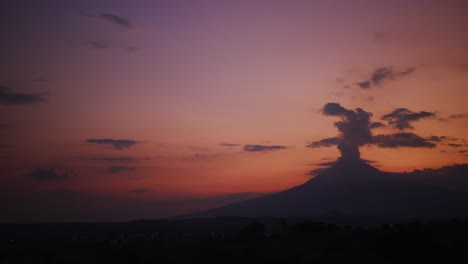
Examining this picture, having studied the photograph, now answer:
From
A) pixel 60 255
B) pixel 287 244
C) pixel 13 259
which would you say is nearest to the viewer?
pixel 13 259

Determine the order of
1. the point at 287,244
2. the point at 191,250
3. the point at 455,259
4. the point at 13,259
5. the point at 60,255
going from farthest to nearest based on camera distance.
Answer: the point at 287,244 → the point at 191,250 → the point at 60,255 → the point at 13,259 → the point at 455,259

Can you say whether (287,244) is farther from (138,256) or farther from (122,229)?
(122,229)

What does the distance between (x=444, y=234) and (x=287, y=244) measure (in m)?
14.3

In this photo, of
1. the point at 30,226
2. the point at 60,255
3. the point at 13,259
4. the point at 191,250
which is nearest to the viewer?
the point at 13,259

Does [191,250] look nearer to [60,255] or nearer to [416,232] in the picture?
[60,255]

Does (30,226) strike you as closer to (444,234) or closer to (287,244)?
(287,244)

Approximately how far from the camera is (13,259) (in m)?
31.0

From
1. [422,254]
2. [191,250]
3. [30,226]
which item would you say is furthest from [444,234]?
[30,226]

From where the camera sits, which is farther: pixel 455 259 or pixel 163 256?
pixel 163 256

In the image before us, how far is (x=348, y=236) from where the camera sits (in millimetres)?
40375

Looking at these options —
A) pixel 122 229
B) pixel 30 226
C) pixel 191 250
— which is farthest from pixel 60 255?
pixel 30 226

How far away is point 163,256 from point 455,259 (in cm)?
2121

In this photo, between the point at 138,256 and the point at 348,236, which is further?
the point at 348,236

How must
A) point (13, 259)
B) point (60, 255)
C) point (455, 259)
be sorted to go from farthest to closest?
point (60, 255) < point (13, 259) < point (455, 259)
